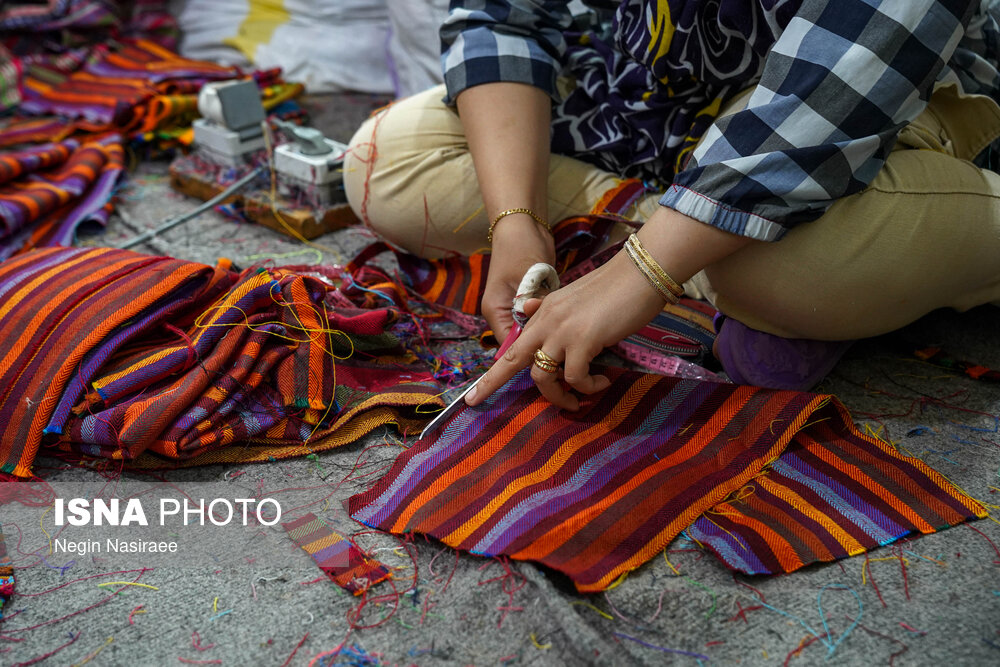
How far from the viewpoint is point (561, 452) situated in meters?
0.91

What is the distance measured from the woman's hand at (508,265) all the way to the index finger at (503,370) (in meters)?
0.09

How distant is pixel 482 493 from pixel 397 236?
22.9 inches

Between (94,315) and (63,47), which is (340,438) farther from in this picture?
(63,47)

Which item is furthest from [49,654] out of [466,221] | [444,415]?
[466,221]

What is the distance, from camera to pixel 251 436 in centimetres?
96

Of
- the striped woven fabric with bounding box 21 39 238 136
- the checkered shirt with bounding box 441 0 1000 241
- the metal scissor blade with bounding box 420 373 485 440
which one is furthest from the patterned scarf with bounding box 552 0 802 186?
the striped woven fabric with bounding box 21 39 238 136

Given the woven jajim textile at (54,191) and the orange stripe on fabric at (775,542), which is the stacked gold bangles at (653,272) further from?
the woven jajim textile at (54,191)

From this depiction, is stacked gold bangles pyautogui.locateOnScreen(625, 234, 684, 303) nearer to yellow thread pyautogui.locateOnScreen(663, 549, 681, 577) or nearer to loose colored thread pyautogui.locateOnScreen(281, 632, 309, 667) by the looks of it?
yellow thread pyautogui.locateOnScreen(663, 549, 681, 577)

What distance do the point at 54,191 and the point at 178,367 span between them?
2.74 ft

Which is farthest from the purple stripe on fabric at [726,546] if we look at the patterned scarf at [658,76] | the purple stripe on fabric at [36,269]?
the purple stripe on fabric at [36,269]

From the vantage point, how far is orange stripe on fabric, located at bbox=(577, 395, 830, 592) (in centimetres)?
77

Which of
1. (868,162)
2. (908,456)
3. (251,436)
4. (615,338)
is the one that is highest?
(868,162)

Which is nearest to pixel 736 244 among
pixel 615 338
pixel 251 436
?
pixel 615 338

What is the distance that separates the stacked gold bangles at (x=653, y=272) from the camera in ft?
2.75
